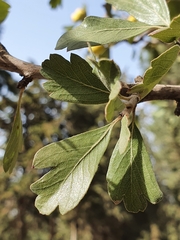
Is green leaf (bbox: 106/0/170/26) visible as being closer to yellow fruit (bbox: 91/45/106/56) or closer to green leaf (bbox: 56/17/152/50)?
green leaf (bbox: 56/17/152/50)

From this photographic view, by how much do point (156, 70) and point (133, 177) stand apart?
5.6 inches

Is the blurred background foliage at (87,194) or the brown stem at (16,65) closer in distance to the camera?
the brown stem at (16,65)

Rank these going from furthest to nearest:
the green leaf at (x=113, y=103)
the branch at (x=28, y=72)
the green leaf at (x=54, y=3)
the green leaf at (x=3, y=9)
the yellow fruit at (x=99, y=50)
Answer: the yellow fruit at (x=99, y=50)
the green leaf at (x=54, y=3)
the green leaf at (x=3, y=9)
the branch at (x=28, y=72)
the green leaf at (x=113, y=103)

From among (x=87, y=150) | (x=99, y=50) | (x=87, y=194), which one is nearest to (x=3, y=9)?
(x=87, y=150)

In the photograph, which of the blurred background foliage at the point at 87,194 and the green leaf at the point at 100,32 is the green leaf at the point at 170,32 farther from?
the blurred background foliage at the point at 87,194

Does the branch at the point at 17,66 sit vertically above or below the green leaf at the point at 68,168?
Answer: above

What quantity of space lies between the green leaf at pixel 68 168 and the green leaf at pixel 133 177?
26 mm

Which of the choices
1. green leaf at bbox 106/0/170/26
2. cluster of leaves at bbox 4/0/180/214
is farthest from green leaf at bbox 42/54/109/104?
green leaf at bbox 106/0/170/26

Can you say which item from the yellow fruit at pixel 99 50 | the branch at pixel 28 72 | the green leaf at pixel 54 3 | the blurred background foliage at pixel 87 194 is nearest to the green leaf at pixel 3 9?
the branch at pixel 28 72

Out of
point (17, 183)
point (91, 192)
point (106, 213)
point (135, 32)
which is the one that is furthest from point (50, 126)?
point (135, 32)

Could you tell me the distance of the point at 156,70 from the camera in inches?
15.7

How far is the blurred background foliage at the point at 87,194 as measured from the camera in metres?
8.88

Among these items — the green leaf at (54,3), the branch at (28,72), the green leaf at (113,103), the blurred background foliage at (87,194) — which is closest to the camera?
the green leaf at (113,103)

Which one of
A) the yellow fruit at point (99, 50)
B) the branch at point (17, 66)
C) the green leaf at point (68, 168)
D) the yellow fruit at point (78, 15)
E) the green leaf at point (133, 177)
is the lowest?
the yellow fruit at point (78, 15)
